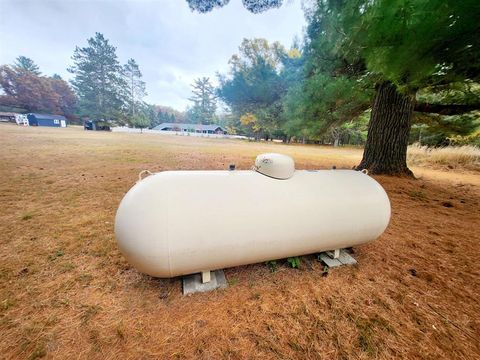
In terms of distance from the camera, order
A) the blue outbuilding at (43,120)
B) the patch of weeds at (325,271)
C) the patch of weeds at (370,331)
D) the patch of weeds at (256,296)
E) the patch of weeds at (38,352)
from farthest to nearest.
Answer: the blue outbuilding at (43,120) → the patch of weeds at (325,271) → the patch of weeds at (256,296) → the patch of weeds at (370,331) → the patch of weeds at (38,352)

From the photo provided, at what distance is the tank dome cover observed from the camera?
172 centimetres

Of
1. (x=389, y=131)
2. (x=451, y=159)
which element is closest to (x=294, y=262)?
(x=389, y=131)

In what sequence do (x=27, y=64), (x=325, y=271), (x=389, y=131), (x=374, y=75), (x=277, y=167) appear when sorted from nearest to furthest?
(x=277, y=167)
(x=325, y=271)
(x=374, y=75)
(x=389, y=131)
(x=27, y=64)

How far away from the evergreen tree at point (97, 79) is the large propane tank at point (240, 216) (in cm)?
4445

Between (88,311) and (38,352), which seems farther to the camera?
(88,311)

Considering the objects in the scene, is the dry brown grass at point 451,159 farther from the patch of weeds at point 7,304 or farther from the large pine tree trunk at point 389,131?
the patch of weeds at point 7,304

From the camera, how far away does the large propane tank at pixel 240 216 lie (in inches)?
51.1

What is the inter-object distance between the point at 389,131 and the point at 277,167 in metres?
5.65

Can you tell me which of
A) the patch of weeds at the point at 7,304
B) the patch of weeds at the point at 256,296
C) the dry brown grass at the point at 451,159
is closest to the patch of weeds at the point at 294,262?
the patch of weeds at the point at 256,296

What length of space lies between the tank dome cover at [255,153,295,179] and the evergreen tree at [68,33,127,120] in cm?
4450

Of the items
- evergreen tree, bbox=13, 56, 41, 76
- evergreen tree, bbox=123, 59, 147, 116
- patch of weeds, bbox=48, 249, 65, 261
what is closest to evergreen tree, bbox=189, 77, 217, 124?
evergreen tree, bbox=123, 59, 147, 116

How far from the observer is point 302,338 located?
4.01 feet

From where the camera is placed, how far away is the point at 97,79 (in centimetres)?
3728

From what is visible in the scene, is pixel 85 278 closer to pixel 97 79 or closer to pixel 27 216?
pixel 27 216
